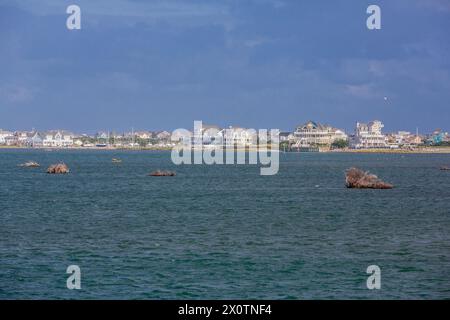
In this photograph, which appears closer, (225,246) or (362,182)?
(225,246)

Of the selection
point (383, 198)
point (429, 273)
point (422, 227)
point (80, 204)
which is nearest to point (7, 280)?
point (429, 273)

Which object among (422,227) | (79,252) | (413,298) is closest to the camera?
(413,298)

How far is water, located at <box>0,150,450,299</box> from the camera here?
1158 inches

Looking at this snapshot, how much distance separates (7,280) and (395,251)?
64.6ft

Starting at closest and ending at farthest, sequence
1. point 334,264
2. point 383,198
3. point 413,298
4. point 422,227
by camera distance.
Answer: point 413,298, point 334,264, point 422,227, point 383,198

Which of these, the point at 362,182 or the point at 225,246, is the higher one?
the point at 362,182

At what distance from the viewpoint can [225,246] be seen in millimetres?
39906

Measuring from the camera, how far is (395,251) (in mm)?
38906

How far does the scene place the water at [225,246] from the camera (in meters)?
29.4

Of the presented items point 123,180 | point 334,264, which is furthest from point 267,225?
point 123,180

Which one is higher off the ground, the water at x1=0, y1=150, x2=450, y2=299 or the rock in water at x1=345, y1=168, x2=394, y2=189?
the rock in water at x1=345, y1=168, x2=394, y2=189

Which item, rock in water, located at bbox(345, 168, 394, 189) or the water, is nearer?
the water
